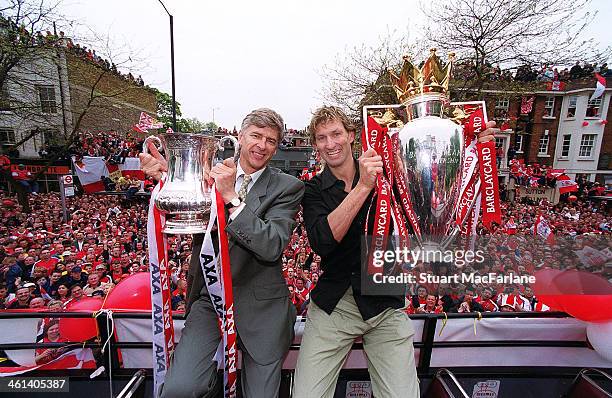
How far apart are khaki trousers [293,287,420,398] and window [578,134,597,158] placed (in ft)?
118

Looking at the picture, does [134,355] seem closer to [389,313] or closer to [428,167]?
[389,313]

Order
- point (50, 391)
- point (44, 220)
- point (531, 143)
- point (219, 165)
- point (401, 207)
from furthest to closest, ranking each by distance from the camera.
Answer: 1. point (531, 143)
2. point (44, 220)
3. point (50, 391)
4. point (401, 207)
5. point (219, 165)

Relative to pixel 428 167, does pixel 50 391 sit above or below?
below

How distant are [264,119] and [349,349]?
1487 mm

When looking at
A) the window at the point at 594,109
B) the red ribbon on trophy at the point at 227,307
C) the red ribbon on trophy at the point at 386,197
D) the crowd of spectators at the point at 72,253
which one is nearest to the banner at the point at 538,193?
the window at the point at 594,109

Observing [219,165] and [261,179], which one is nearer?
[219,165]

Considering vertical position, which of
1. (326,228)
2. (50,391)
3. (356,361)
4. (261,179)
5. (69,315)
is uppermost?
(261,179)

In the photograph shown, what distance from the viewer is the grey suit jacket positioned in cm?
180

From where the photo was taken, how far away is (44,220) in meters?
11.8

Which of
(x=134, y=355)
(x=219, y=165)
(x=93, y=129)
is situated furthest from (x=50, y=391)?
(x=93, y=129)

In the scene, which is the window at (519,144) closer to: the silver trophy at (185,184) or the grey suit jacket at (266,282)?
the grey suit jacket at (266,282)

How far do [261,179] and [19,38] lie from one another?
42.4 ft

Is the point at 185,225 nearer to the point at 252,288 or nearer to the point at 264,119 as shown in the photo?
the point at 252,288

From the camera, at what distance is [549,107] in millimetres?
28688
